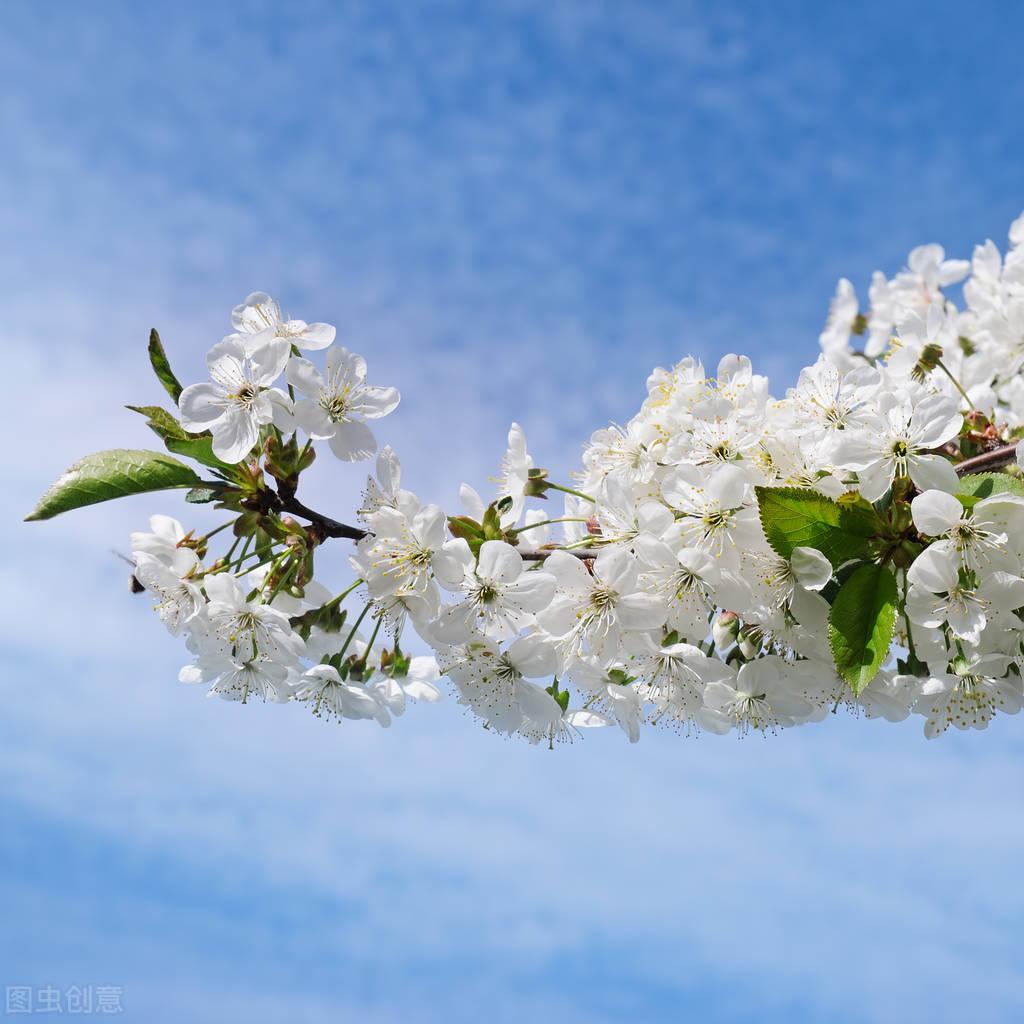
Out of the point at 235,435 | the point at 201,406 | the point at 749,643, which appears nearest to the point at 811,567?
the point at 749,643

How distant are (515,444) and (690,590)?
2.94 ft

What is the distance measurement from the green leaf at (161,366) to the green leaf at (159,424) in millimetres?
81

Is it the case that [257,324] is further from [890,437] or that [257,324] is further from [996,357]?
[996,357]

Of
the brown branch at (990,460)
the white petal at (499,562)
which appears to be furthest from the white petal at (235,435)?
the brown branch at (990,460)

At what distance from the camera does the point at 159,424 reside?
2.75m

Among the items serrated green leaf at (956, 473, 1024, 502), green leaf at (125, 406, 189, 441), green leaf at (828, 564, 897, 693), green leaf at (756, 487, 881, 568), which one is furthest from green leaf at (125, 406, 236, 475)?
serrated green leaf at (956, 473, 1024, 502)

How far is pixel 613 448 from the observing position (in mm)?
3055

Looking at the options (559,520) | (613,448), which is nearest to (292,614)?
(559,520)

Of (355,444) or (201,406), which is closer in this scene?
(201,406)

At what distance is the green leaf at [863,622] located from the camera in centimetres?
240

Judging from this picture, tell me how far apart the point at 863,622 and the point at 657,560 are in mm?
541

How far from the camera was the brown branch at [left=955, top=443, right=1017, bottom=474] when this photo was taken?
2.79 metres

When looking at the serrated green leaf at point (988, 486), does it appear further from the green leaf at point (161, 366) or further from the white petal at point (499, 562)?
the green leaf at point (161, 366)

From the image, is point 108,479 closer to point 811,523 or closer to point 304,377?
point 304,377
